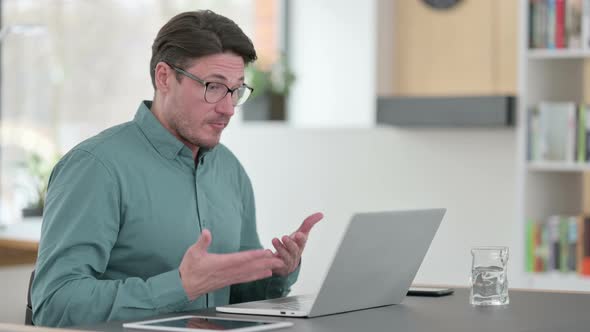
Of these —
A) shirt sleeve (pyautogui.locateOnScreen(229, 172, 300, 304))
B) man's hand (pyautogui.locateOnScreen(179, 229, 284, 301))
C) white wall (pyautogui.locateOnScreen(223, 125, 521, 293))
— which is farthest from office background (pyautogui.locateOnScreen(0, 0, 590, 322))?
man's hand (pyautogui.locateOnScreen(179, 229, 284, 301))

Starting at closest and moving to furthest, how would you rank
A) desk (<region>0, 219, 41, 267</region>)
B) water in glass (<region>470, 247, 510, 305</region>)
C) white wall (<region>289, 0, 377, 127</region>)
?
water in glass (<region>470, 247, 510, 305</region>), desk (<region>0, 219, 41, 267</region>), white wall (<region>289, 0, 377, 127</region>)

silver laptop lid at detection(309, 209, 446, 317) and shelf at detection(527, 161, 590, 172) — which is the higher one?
silver laptop lid at detection(309, 209, 446, 317)

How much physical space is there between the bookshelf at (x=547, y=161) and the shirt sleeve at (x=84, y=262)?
2.46 metres

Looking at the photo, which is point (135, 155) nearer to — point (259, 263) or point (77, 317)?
point (77, 317)

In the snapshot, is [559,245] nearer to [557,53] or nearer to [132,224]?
[557,53]

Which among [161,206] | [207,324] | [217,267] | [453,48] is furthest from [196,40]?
[453,48]

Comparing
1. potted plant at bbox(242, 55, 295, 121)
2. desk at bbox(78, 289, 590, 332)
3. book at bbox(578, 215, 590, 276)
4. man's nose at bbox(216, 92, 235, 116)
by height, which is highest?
man's nose at bbox(216, 92, 235, 116)

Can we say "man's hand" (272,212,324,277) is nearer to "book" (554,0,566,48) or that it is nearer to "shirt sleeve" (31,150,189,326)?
"shirt sleeve" (31,150,189,326)

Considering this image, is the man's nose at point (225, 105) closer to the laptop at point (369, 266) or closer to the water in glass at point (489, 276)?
the laptop at point (369, 266)

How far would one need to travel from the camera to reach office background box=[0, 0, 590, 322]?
15.8 ft

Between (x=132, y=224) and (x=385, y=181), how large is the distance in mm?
2836

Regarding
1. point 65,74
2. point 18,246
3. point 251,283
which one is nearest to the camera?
point 251,283

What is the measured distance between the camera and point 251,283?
8.60 feet

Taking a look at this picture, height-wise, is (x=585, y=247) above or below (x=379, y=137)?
below
